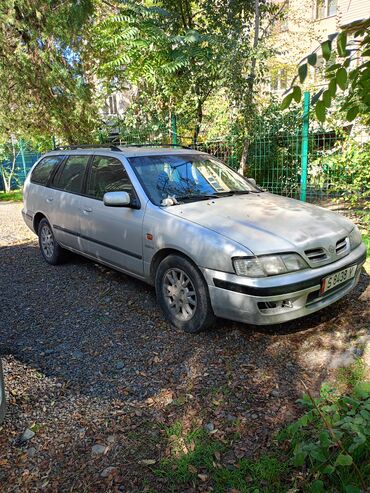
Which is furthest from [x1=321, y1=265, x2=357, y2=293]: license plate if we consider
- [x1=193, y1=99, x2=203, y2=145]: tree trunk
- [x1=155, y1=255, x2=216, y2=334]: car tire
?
[x1=193, y1=99, x2=203, y2=145]: tree trunk

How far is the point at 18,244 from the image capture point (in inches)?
300

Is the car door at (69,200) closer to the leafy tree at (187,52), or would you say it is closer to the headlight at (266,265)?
the headlight at (266,265)

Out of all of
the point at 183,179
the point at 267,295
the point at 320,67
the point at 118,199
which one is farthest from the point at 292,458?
the point at 183,179

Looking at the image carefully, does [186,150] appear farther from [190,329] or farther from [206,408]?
[206,408]

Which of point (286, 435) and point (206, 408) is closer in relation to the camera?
point (286, 435)

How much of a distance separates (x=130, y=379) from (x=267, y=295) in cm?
126

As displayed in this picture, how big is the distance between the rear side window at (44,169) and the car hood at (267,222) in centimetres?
276

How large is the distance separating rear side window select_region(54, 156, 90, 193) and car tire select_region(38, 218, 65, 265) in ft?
2.42

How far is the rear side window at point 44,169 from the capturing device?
19.0ft

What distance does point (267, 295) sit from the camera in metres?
3.05

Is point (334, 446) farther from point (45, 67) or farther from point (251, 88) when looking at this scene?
point (45, 67)

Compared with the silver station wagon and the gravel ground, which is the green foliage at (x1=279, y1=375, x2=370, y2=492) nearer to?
the gravel ground

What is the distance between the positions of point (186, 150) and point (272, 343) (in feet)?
8.89

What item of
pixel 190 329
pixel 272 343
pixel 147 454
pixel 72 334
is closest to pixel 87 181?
pixel 72 334
